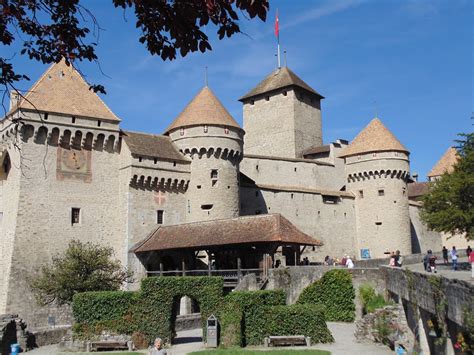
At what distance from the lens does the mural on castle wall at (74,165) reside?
30.1 meters

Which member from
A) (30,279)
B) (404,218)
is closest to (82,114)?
(30,279)

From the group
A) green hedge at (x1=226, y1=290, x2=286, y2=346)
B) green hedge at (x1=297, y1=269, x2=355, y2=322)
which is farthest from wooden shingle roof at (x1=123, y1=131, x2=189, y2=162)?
green hedge at (x1=226, y1=290, x2=286, y2=346)

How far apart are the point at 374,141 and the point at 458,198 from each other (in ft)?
60.8

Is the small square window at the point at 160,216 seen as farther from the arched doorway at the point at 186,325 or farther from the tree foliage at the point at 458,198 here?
the tree foliage at the point at 458,198

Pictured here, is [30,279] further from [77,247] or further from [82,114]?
[82,114]

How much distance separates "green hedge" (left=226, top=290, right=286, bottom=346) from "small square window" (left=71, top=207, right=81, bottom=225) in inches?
493

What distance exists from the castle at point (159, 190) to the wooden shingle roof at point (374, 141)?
5.9 inches

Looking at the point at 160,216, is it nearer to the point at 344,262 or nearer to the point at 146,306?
the point at 344,262

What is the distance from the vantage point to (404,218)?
41875 mm

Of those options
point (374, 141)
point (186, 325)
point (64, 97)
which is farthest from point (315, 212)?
point (64, 97)

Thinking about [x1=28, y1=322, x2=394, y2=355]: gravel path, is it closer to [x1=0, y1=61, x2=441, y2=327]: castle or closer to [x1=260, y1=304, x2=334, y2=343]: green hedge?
[x1=260, y1=304, x2=334, y2=343]: green hedge

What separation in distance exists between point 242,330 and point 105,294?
5.29m

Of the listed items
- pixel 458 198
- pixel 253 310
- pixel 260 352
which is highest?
pixel 458 198

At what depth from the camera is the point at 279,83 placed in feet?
163
